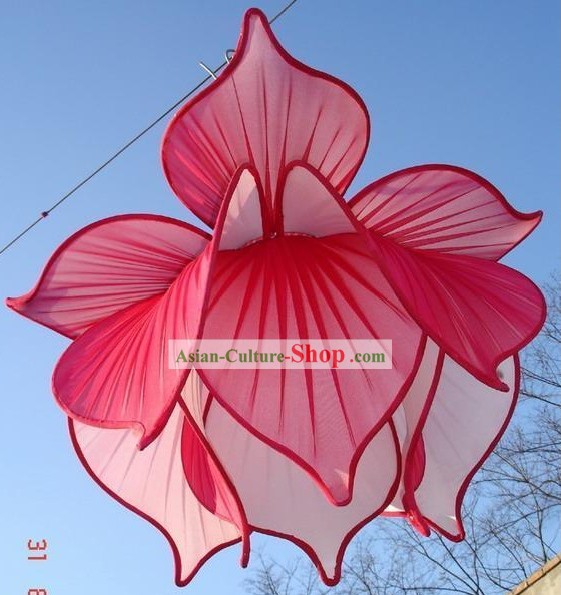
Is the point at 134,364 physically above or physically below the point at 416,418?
above

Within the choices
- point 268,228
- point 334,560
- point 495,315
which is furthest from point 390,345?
point 334,560

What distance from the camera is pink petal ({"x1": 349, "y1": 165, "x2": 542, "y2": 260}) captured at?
2.57 meters

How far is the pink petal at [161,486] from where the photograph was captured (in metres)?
2.67

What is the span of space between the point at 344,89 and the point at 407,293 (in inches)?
20.4

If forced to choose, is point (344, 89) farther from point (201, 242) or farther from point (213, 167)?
point (201, 242)

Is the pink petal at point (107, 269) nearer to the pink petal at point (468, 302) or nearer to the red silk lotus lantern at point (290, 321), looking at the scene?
the red silk lotus lantern at point (290, 321)

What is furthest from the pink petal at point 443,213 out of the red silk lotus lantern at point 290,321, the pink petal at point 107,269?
the pink petal at point 107,269

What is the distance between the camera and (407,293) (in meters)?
2.27

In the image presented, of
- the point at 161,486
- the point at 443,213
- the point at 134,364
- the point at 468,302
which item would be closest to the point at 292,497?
the point at 161,486

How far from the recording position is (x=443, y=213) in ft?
8.82

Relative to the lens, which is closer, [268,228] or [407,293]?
[407,293]

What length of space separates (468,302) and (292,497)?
77 centimetres

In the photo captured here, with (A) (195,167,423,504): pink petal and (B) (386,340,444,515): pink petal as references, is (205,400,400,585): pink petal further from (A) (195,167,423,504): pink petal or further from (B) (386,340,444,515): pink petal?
(A) (195,167,423,504): pink petal

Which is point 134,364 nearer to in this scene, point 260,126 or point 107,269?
point 107,269
